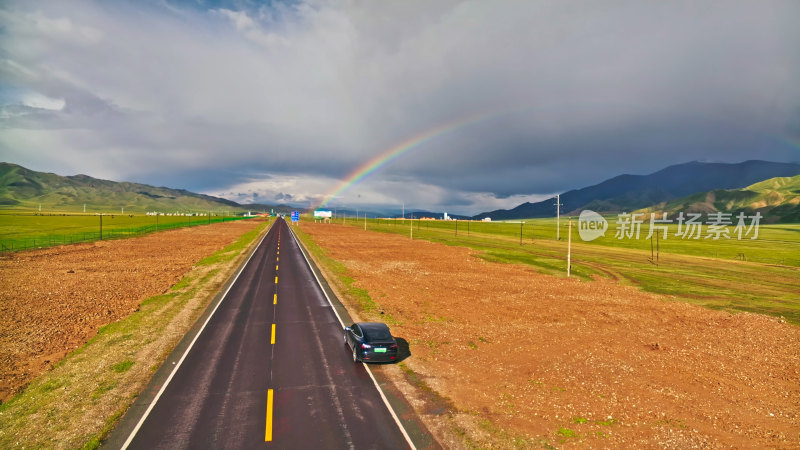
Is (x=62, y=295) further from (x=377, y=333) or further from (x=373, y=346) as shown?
(x=373, y=346)

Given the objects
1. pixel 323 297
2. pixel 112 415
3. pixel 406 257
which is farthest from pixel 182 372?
pixel 406 257

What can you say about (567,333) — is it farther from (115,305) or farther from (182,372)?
(115,305)

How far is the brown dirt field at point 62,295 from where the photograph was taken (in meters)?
18.8

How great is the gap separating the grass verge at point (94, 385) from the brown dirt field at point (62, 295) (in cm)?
111

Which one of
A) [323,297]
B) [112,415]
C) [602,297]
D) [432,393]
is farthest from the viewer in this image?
[602,297]

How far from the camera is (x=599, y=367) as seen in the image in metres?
19.3

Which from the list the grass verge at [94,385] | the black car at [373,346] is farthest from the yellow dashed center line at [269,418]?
the grass verge at [94,385]

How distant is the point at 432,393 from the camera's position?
1564 centimetres

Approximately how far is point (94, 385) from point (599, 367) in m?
23.4

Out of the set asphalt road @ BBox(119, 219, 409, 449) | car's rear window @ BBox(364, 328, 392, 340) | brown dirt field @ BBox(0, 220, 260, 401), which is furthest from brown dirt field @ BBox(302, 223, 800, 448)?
brown dirt field @ BBox(0, 220, 260, 401)

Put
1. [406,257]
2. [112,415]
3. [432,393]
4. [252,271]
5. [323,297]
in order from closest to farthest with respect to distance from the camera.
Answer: [112,415]
[432,393]
[323,297]
[252,271]
[406,257]

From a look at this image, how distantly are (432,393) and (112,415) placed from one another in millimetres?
11833

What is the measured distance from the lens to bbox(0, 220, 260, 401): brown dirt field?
18797 mm

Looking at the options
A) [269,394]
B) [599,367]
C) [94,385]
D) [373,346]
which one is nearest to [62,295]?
[94,385]
